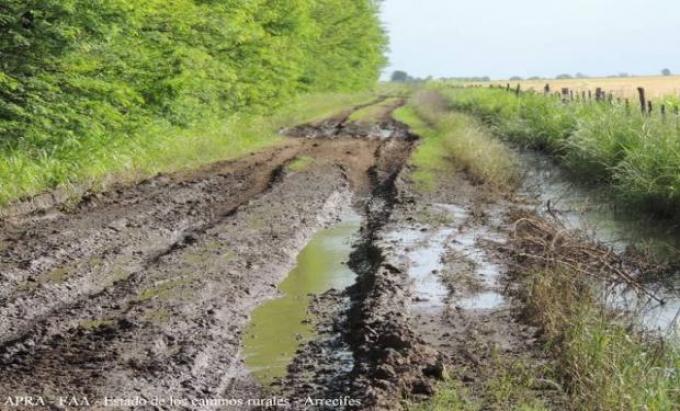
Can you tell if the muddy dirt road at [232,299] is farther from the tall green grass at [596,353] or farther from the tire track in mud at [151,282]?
the tall green grass at [596,353]

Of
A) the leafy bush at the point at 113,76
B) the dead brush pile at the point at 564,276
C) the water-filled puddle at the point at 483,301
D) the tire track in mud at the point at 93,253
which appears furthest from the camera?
the leafy bush at the point at 113,76

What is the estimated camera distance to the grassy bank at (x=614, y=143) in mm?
13359

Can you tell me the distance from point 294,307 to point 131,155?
8993 millimetres

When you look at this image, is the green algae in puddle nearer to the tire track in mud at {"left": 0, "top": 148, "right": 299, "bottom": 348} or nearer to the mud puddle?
the tire track in mud at {"left": 0, "top": 148, "right": 299, "bottom": 348}

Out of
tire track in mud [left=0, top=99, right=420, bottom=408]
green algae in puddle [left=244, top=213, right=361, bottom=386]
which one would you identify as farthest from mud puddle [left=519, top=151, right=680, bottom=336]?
tire track in mud [left=0, top=99, right=420, bottom=408]

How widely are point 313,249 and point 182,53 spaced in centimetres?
733

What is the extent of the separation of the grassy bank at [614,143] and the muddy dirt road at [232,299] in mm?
2215

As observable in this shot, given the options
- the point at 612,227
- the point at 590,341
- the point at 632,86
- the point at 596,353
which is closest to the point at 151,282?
the point at 590,341

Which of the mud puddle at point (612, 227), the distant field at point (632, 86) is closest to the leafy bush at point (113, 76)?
the mud puddle at point (612, 227)

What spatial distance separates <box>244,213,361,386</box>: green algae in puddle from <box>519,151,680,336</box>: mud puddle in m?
2.57

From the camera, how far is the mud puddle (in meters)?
8.14

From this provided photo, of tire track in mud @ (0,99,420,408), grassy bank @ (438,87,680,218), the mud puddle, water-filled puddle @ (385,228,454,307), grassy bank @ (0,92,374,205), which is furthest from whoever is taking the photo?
grassy bank @ (438,87,680,218)

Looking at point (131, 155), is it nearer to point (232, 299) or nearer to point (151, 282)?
point (151, 282)

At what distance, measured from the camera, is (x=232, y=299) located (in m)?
8.53
